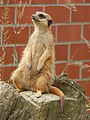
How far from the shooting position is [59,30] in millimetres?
3611

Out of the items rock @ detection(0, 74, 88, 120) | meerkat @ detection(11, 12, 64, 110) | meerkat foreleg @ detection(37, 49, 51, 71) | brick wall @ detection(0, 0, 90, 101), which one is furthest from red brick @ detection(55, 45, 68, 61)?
rock @ detection(0, 74, 88, 120)

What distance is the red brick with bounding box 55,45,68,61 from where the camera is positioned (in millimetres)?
3623

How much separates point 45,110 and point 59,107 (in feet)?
0.28

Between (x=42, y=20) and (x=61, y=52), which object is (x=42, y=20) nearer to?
(x=42, y=20)

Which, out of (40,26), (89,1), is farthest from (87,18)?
(40,26)

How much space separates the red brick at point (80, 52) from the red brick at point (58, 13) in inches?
9.5

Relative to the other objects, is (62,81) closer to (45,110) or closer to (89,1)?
(45,110)

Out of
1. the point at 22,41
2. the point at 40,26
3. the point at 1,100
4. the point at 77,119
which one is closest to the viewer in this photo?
the point at 1,100

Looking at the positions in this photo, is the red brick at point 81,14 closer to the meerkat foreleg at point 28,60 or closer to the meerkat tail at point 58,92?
the meerkat foreleg at point 28,60

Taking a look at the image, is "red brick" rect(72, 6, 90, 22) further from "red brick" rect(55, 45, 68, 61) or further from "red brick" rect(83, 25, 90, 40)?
"red brick" rect(55, 45, 68, 61)

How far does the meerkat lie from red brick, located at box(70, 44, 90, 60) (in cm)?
103

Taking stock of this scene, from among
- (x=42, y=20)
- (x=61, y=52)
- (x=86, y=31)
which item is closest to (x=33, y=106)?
(x=42, y=20)

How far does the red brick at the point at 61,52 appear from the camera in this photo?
11.9ft

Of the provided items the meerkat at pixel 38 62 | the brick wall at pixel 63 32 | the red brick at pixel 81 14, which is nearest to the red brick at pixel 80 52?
the brick wall at pixel 63 32
